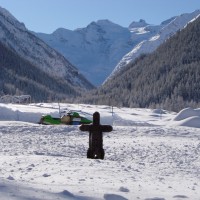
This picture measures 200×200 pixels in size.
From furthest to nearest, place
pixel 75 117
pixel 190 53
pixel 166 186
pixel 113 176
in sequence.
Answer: pixel 190 53 → pixel 75 117 → pixel 113 176 → pixel 166 186

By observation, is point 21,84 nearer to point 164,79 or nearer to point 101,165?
point 164,79

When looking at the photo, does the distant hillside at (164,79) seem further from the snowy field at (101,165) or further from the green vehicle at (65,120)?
the snowy field at (101,165)

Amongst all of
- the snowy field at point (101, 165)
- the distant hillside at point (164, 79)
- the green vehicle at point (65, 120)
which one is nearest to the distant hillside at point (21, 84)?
the distant hillside at point (164, 79)

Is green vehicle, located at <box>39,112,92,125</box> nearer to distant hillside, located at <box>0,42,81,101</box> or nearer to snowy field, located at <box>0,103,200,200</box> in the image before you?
snowy field, located at <box>0,103,200,200</box>

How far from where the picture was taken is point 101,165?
11.7m

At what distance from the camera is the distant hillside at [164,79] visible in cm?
12712

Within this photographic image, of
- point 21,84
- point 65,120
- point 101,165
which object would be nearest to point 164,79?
point 21,84

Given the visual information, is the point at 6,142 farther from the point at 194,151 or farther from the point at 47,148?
the point at 194,151

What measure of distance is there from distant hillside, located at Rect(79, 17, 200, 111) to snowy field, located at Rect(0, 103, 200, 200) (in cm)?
9336

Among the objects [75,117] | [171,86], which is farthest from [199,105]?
[75,117]

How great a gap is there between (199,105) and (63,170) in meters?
105

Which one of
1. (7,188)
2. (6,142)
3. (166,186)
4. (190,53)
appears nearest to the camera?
(7,188)

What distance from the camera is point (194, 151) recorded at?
655 inches

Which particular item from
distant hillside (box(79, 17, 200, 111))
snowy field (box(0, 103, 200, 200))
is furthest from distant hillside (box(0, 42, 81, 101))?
snowy field (box(0, 103, 200, 200))
